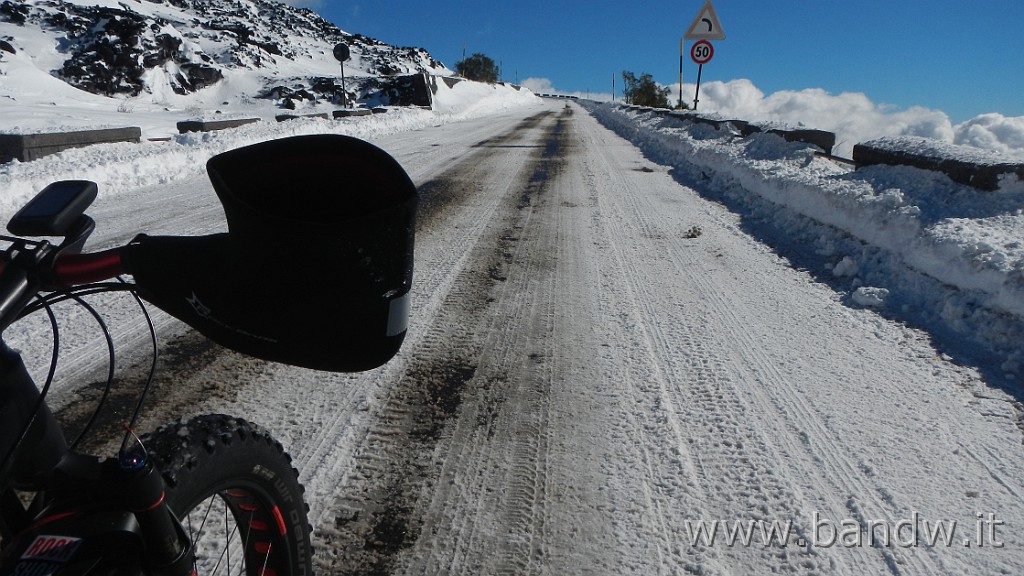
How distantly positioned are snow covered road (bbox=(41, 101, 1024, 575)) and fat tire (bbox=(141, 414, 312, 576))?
0.45 meters

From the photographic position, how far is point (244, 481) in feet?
4.87

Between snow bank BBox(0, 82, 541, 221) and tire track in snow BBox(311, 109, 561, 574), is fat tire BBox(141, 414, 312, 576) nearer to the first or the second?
tire track in snow BBox(311, 109, 561, 574)

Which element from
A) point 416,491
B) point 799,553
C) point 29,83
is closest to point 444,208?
point 416,491

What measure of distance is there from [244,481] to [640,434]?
6.05 ft

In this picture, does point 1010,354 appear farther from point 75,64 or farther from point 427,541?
point 75,64

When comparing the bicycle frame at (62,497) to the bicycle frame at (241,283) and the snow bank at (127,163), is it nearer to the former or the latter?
the bicycle frame at (241,283)

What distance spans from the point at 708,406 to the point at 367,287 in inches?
98.4

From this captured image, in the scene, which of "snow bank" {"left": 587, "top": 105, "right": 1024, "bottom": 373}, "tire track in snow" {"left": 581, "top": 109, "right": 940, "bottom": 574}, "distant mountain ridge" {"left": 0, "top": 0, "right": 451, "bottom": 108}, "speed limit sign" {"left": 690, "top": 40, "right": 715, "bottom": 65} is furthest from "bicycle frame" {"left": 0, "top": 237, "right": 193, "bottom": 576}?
"distant mountain ridge" {"left": 0, "top": 0, "right": 451, "bottom": 108}

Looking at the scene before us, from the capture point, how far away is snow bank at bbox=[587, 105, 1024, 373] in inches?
156

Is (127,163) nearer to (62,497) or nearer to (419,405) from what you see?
(419,405)

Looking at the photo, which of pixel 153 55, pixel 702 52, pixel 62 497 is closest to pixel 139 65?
pixel 153 55

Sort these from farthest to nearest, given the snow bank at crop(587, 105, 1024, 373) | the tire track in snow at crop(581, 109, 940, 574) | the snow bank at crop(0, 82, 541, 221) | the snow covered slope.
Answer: the snow covered slope → the snow bank at crop(0, 82, 541, 221) → the snow bank at crop(587, 105, 1024, 373) → the tire track in snow at crop(581, 109, 940, 574)

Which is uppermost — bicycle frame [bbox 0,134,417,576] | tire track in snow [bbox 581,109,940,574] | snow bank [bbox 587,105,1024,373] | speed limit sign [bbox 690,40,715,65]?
speed limit sign [bbox 690,40,715,65]

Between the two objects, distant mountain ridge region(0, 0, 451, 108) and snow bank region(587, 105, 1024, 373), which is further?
distant mountain ridge region(0, 0, 451, 108)
